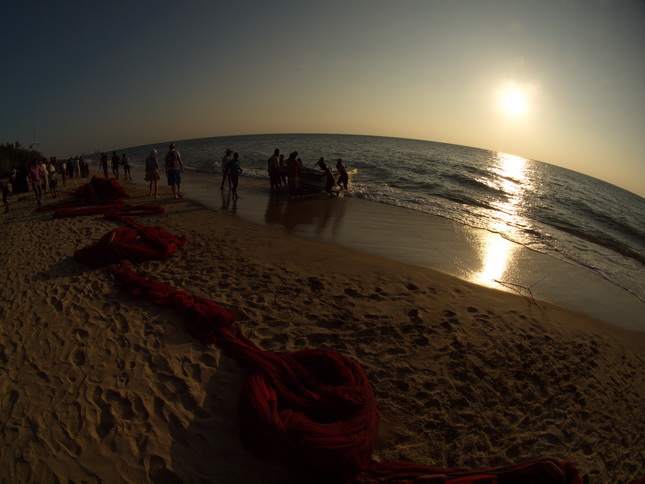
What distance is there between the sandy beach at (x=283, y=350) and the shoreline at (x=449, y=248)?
74 centimetres

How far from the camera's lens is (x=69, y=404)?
2951 mm

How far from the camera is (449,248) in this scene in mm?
8336

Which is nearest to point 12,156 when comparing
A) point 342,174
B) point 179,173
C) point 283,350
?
point 179,173

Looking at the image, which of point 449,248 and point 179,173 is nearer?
point 449,248

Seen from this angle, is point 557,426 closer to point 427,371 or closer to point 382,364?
point 427,371

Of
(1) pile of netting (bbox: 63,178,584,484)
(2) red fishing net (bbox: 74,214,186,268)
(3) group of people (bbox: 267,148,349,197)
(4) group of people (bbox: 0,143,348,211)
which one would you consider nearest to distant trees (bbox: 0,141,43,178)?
(4) group of people (bbox: 0,143,348,211)

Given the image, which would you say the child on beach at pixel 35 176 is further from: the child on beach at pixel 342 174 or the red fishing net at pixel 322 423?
the child on beach at pixel 342 174

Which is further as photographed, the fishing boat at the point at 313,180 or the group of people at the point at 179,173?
the fishing boat at the point at 313,180

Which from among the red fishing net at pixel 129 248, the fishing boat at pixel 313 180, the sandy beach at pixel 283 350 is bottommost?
the sandy beach at pixel 283 350

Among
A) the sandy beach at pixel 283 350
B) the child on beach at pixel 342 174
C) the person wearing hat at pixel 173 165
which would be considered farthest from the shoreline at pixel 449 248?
the child on beach at pixel 342 174

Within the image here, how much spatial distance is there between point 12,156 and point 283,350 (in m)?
30.3

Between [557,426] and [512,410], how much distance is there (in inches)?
18.9

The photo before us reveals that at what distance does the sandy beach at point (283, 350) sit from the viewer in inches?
105

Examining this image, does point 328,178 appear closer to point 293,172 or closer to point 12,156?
point 293,172
